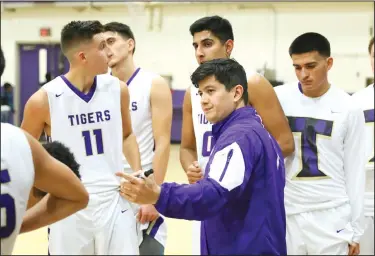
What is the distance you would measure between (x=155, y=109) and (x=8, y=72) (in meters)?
10.8

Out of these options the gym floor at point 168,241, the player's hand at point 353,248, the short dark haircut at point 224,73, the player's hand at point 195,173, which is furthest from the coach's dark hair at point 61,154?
the gym floor at point 168,241

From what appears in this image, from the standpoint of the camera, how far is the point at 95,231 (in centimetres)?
266

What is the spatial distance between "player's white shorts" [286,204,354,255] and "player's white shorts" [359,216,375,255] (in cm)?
18

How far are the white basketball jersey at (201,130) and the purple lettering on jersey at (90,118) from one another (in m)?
0.49

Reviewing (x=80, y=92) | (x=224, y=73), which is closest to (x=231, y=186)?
(x=224, y=73)

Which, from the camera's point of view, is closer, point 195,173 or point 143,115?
point 195,173

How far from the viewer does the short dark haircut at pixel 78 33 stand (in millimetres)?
2688

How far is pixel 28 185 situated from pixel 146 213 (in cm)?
148

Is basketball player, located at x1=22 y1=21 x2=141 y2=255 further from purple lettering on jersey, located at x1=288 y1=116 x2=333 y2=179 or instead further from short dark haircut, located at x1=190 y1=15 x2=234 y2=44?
purple lettering on jersey, located at x1=288 y1=116 x2=333 y2=179

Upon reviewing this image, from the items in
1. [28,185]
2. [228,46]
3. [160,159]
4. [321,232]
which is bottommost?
[321,232]

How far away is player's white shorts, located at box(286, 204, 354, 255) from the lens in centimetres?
273

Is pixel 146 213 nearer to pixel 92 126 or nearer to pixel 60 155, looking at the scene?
pixel 92 126

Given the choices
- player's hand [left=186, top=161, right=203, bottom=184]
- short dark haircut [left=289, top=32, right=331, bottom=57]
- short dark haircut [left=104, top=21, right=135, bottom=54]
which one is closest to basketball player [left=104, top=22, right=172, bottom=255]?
short dark haircut [left=104, top=21, right=135, bottom=54]

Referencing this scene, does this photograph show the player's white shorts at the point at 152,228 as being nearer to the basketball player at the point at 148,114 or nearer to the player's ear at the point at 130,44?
the basketball player at the point at 148,114
